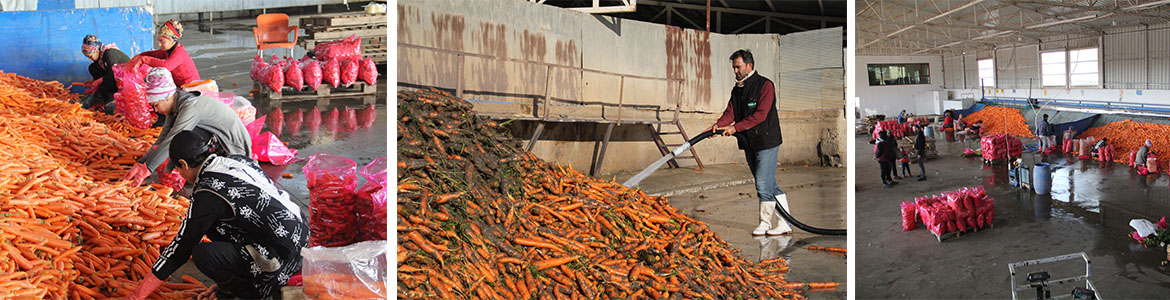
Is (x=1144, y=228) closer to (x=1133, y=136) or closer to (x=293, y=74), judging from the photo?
(x=1133, y=136)

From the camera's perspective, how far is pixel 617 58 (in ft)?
13.6

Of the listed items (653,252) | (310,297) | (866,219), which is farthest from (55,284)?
(866,219)

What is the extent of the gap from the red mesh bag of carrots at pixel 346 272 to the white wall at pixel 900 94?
7.16 metres

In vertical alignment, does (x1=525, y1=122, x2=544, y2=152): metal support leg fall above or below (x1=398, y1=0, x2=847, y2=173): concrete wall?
below

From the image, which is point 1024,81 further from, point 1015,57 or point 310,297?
point 310,297

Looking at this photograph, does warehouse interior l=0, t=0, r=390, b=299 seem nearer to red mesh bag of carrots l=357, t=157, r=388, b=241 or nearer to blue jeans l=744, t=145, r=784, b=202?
red mesh bag of carrots l=357, t=157, r=388, b=241

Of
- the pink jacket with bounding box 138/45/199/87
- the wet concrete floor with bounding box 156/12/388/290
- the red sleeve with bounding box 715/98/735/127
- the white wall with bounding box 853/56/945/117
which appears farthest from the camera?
the white wall with bounding box 853/56/945/117

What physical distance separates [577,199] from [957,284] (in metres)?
3.83

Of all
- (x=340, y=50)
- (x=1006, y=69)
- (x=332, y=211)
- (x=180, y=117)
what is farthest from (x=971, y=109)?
(x=180, y=117)

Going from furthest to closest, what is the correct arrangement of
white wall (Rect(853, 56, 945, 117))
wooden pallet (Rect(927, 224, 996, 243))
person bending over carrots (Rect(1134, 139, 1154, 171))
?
white wall (Rect(853, 56, 945, 117)), person bending over carrots (Rect(1134, 139, 1154, 171)), wooden pallet (Rect(927, 224, 996, 243))

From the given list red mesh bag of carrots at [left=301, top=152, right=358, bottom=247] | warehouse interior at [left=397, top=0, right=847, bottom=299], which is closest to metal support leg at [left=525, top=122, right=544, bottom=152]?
warehouse interior at [left=397, top=0, right=847, bottom=299]

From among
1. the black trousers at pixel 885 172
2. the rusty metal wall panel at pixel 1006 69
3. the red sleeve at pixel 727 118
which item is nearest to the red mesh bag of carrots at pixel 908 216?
the black trousers at pixel 885 172

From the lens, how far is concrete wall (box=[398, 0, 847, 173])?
3500 millimetres

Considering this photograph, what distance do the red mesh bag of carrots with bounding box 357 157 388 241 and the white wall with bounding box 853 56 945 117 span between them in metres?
6.57
